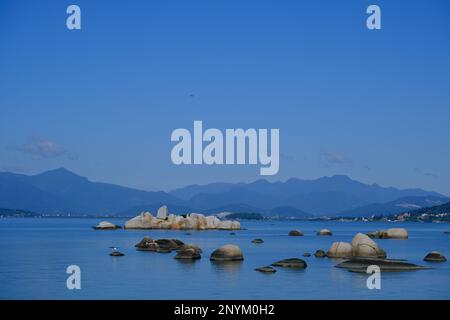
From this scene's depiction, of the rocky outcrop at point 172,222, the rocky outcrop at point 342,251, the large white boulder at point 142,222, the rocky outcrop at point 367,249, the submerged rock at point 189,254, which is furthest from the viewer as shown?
the large white boulder at point 142,222

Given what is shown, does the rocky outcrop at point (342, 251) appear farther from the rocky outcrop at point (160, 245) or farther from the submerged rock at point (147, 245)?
the submerged rock at point (147, 245)

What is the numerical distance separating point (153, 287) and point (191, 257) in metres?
19.1

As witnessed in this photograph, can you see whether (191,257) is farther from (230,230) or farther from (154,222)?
(230,230)

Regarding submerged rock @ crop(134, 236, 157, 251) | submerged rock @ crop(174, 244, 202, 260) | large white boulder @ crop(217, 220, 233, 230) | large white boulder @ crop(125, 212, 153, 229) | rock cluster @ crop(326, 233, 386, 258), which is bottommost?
large white boulder @ crop(217, 220, 233, 230)

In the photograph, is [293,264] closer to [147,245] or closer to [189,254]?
[189,254]

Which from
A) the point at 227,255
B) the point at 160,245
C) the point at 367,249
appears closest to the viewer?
the point at 367,249

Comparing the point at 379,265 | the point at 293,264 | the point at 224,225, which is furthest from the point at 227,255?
the point at 224,225

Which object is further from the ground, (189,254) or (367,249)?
(367,249)

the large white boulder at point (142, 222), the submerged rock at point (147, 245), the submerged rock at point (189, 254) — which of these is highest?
the submerged rock at point (189, 254)

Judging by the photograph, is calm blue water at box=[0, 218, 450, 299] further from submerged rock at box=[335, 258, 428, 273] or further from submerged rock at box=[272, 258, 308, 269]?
submerged rock at box=[272, 258, 308, 269]

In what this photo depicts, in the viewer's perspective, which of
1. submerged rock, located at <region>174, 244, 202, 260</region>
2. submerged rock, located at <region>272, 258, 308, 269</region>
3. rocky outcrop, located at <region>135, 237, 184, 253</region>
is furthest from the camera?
rocky outcrop, located at <region>135, 237, 184, 253</region>

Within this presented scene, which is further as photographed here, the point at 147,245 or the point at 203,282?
the point at 147,245

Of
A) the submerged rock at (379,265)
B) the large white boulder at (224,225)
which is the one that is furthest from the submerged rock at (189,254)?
the large white boulder at (224,225)

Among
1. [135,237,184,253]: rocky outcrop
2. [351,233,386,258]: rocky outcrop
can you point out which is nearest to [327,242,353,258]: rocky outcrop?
[351,233,386,258]: rocky outcrop
